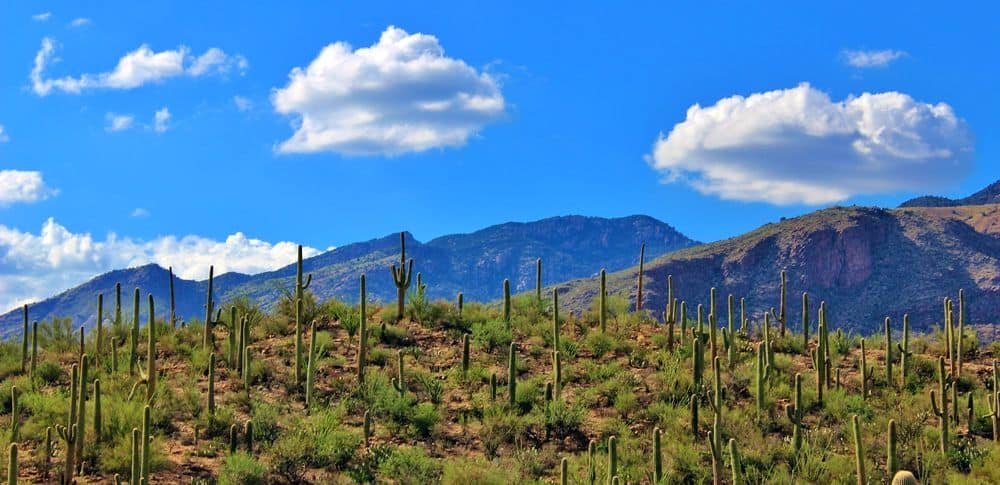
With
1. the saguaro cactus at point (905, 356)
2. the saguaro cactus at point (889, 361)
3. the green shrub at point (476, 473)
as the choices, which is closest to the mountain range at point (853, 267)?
the saguaro cactus at point (905, 356)

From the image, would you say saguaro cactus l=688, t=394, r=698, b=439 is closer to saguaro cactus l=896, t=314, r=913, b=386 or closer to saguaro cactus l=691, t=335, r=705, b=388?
saguaro cactus l=691, t=335, r=705, b=388

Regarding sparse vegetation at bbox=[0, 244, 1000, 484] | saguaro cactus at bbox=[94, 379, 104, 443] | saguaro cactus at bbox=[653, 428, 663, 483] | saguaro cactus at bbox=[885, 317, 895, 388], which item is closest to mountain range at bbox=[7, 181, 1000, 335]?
sparse vegetation at bbox=[0, 244, 1000, 484]

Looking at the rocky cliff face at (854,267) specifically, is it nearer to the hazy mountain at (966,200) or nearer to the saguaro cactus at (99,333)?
the hazy mountain at (966,200)

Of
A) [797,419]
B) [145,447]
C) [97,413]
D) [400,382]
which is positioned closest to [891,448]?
[797,419]

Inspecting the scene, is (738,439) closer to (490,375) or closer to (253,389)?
(490,375)

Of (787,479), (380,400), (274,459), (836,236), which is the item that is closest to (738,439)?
(787,479)

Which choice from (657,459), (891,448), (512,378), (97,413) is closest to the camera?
(891,448)

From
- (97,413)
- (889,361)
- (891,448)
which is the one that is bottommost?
(891,448)

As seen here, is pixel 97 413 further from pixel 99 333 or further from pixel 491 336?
pixel 491 336

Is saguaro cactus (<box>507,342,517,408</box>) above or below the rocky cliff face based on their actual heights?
below

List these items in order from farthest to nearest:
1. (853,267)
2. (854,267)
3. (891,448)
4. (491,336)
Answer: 1. (854,267)
2. (853,267)
3. (491,336)
4. (891,448)

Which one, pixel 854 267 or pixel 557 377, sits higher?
pixel 854 267

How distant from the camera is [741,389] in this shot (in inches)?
712

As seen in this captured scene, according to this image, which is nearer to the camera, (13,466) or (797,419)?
(13,466)
